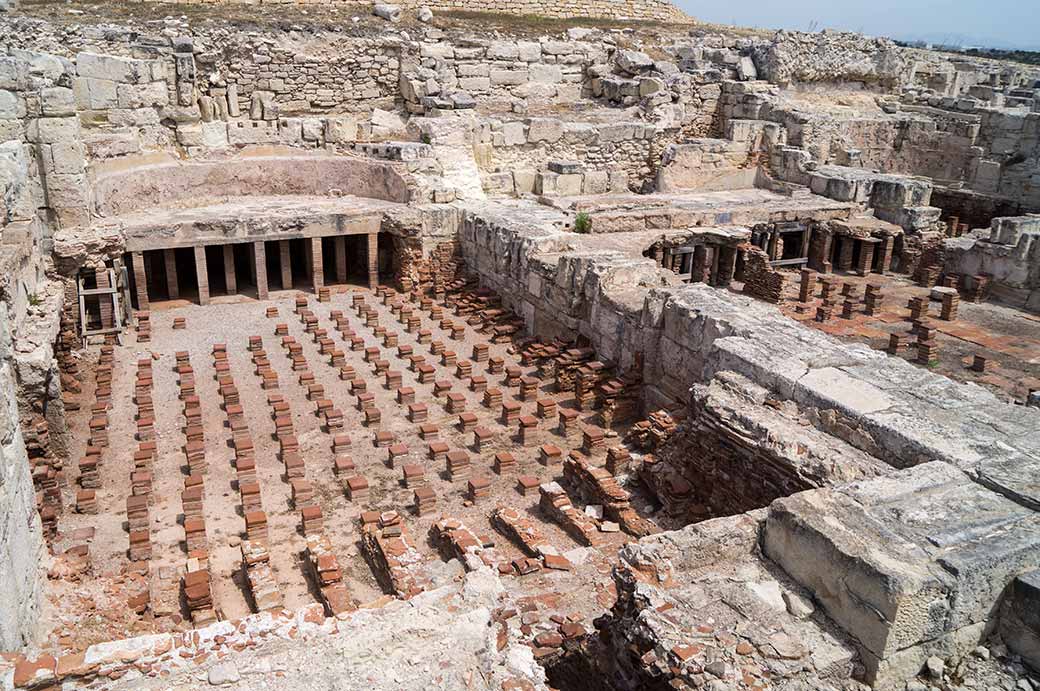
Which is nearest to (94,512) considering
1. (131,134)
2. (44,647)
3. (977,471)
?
(44,647)

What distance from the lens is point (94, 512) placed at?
7.91 m

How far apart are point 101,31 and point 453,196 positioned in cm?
859

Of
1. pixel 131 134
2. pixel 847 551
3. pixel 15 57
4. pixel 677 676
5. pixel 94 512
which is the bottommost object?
pixel 94 512

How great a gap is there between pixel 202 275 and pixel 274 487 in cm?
672

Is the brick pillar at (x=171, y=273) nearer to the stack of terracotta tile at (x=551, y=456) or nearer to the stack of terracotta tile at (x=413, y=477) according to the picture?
the stack of terracotta tile at (x=413, y=477)

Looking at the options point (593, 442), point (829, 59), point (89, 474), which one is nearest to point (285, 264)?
point (89, 474)

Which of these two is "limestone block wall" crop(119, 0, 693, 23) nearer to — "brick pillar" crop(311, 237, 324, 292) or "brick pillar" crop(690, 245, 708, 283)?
"brick pillar" crop(311, 237, 324, 292)

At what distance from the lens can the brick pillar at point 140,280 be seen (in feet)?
43.5

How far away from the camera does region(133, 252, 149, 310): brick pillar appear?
13.3 meters

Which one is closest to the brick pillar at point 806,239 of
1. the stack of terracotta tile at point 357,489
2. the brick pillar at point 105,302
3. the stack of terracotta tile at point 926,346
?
the stack of terracotta tile at point 926,346

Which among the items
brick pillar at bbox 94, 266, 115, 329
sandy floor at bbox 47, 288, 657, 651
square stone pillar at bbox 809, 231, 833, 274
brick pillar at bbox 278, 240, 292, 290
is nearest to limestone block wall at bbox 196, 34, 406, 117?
brick pillar at bbox 278, 240, 292, 290

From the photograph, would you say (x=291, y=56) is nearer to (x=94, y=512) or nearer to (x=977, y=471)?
(x=94, y=512)

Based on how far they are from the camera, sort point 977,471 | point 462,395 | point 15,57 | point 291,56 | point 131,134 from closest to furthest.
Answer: point 977,471 < point 462,395 < point 15,57 < point 131,134 < point 291,56

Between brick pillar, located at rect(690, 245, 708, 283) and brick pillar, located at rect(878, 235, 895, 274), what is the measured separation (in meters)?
3.84
